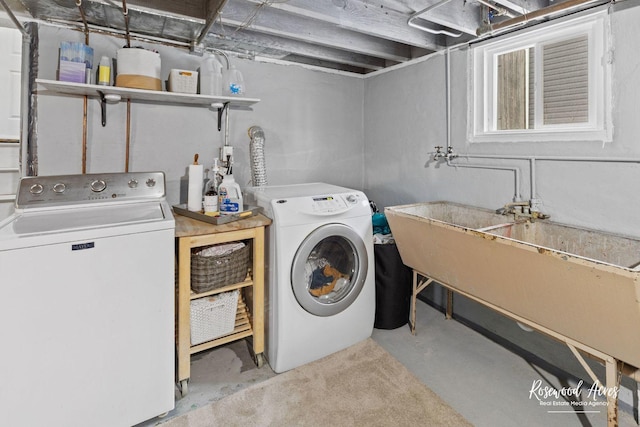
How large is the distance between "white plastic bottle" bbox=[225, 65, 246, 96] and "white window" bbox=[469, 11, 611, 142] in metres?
1.70

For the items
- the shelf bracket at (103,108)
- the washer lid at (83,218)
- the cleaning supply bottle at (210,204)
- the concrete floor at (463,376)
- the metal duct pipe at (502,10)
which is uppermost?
the metal duct pipe at (502,10)

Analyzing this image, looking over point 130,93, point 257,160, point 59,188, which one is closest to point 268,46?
point 257,160

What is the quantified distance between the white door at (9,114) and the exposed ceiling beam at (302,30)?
4.05ft

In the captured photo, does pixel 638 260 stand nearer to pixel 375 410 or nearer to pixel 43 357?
pixel 375 410

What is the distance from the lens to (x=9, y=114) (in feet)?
6.73

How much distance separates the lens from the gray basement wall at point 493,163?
1.76m

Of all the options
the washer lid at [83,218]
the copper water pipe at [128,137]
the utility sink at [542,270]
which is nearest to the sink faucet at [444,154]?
the utility sink at [542,270]

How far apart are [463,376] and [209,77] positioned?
254 centimetres

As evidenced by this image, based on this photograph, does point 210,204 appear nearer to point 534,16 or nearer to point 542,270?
point 542,270

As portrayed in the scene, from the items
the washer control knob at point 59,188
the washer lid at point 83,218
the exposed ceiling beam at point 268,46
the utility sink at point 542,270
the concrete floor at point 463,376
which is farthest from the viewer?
the exposed ceiling beam at point 268,46

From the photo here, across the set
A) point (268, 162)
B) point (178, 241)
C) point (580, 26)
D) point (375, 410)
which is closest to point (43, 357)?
point (178, 241)

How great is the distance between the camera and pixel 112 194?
200cm

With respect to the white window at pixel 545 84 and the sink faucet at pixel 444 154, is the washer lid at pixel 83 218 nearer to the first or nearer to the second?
the sink faucet at pixel 444 154

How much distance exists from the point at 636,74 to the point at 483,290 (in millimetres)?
1327
